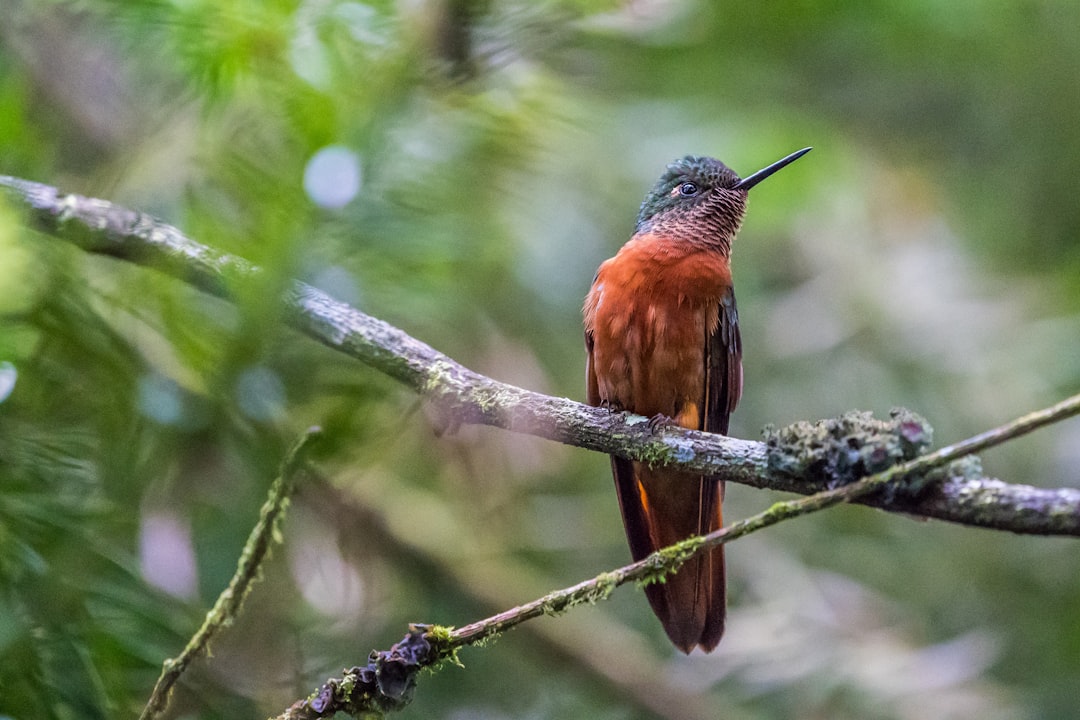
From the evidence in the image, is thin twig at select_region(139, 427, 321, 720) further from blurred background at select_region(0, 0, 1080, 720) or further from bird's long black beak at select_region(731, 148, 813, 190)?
bird's long black beak at select_region(731, 148, 813, 190)


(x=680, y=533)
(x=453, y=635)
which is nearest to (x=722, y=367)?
(x=680, y=533)

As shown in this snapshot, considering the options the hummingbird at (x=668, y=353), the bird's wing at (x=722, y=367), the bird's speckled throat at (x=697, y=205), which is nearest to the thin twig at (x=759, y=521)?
the hummingbird at (x=668, y=353)

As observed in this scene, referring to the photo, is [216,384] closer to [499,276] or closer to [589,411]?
[589,411]

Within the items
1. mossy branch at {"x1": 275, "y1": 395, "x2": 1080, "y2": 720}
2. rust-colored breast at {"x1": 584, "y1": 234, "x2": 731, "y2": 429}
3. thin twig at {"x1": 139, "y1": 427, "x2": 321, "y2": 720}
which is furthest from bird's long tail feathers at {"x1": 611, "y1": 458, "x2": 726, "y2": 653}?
thin twig at {"x1": 139, "y1": 427, "x2": 321, "y2": 720}

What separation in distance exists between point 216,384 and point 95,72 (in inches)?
97.7

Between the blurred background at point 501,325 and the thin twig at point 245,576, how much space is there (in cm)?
23

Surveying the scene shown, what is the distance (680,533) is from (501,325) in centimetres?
133

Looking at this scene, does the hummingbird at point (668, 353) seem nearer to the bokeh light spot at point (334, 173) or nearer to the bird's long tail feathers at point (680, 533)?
the bird's long tail feathers at point (680, 533)

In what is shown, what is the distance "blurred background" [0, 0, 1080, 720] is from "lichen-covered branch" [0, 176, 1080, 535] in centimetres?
7

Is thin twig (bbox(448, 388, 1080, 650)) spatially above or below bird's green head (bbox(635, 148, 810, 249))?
below

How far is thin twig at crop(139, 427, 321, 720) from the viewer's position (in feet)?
6.39

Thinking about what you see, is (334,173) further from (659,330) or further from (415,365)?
(659,330)

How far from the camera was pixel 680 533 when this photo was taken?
383 centimetres

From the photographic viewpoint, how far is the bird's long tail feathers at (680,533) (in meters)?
3.31
